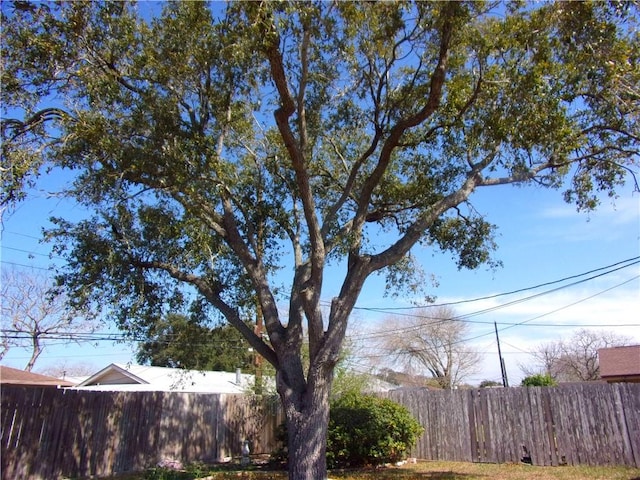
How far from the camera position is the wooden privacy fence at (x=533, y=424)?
37.4 ft

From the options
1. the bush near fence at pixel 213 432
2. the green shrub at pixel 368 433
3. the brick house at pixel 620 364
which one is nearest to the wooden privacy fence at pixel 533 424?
the bush near fence at pixel 213 432

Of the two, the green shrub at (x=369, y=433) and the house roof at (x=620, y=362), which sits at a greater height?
the house roof at (x=620, y=362)

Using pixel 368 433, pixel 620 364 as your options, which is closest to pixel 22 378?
pixel 368 433

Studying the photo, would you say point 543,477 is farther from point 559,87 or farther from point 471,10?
point 471,10

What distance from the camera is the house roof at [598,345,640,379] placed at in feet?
70.0

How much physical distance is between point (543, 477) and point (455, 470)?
214cm

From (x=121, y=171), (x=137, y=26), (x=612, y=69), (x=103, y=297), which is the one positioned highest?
(x=137, y=26)

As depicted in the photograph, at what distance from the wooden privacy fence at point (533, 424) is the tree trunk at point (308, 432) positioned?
24.2 ft

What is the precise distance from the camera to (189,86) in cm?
913

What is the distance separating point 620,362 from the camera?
22.5m

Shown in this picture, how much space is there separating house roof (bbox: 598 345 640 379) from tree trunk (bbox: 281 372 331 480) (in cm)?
1905

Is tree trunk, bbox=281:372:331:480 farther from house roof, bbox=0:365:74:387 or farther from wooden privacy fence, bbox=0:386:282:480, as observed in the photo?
house roof, bbox=0:365:74:387

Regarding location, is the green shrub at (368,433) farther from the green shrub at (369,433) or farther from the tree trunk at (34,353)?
the tree trunk at (34,353)

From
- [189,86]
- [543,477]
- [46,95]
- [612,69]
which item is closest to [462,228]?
[612,69]
